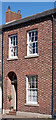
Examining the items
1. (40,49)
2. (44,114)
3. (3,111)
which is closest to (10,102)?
(3,111)

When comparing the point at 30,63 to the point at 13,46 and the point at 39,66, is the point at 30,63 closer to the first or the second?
the point at 39,66

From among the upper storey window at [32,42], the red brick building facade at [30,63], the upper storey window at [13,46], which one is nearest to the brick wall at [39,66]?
the red brick building facade at [30,63]

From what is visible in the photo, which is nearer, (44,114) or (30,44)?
(44,114)

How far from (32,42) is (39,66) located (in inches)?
78.6

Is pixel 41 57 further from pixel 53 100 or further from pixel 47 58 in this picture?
pixel 53 100

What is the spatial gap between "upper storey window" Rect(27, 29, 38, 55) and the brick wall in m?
0.24

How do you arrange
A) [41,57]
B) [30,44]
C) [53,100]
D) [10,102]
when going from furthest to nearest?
[10,102] → [30,44] → [41,57] → [53,100]

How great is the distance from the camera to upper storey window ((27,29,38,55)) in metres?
17.5

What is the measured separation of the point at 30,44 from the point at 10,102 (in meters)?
5.33

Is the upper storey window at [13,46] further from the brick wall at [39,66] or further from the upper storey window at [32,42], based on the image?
the upper storey window at [32,42]

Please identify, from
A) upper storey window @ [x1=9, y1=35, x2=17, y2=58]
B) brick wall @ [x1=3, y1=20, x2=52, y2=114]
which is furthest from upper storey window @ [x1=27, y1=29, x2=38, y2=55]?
upper storey window @ [x1=9, y1=35, x2=17, y2=58]

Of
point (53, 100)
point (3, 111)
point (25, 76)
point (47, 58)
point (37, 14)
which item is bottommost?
point (3, 111)

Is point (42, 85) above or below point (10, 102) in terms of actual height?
above

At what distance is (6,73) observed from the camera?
19.7 m
